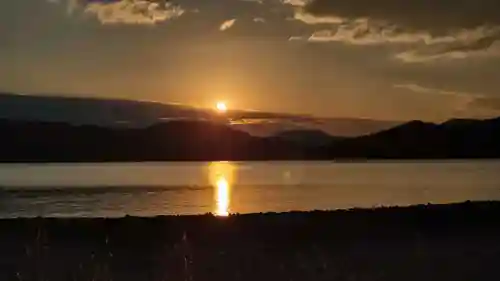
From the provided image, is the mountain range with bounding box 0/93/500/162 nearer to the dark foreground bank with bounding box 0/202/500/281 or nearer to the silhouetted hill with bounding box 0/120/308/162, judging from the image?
the silhouetted hill with bounding box 0/120/308/162

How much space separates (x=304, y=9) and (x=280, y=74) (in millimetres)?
189

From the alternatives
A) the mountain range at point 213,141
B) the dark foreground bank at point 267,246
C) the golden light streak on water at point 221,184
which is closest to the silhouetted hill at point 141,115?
the mountain range at point 213,141

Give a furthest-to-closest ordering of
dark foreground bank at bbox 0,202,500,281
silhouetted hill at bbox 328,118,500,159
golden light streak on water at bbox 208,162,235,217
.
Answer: silhouetted hill at bbox 328,118,500,159 < golden light streak on water at bbox 208,162,235,217 < dark foreground bank at bbox 0,202,500,281

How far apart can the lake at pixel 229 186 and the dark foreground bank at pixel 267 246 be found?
3 centimetres

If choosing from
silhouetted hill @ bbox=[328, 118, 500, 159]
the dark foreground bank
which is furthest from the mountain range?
the dark foreground bank

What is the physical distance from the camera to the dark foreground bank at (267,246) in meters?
2.05

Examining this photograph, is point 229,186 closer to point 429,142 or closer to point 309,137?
point 309,137

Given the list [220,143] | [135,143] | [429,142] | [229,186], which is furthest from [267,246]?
[429,142]

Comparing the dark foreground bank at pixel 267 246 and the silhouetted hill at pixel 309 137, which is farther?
the silhouetted hill at pixel 309 137

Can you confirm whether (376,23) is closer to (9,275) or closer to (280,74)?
(280,74)

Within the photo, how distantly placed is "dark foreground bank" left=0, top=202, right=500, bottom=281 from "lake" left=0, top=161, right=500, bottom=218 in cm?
3

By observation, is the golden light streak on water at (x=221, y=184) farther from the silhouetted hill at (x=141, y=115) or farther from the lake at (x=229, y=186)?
the silhouetted hill at (x=141, y=115)

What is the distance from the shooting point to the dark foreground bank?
6.73ft

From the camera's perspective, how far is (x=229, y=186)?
218 cm
